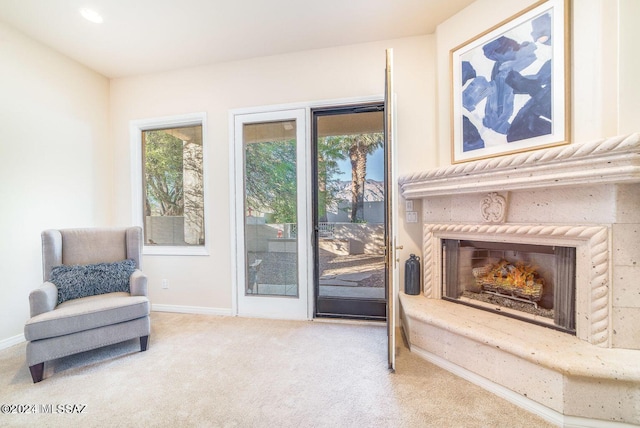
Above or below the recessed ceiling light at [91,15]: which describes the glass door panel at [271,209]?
below

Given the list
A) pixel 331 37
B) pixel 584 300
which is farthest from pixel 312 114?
pixel 584 300

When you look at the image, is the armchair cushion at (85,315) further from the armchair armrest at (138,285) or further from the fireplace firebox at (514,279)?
the fireplace firebox at (514,279)

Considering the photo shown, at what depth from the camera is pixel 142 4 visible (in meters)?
2.17

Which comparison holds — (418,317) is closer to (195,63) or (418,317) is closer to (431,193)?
(431,193)

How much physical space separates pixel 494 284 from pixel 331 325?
1.54 m

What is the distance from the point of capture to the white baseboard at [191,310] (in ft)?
9.93

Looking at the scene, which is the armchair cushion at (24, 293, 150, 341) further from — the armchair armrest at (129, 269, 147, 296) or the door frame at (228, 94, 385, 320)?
the door frame at (228, 94, 385, 320)

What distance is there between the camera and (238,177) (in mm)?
3002

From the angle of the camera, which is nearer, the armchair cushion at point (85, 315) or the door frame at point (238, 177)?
the armchair cushion at point (85, 315)

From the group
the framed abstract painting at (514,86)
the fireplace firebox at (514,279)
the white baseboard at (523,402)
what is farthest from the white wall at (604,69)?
the white baseboard at (523,402)

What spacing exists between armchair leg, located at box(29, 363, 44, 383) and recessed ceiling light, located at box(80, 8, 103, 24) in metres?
2.79

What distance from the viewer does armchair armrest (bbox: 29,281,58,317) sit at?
194 centimetres

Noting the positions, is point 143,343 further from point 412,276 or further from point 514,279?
point 514,279

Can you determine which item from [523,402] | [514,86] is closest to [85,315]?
[523,402]
